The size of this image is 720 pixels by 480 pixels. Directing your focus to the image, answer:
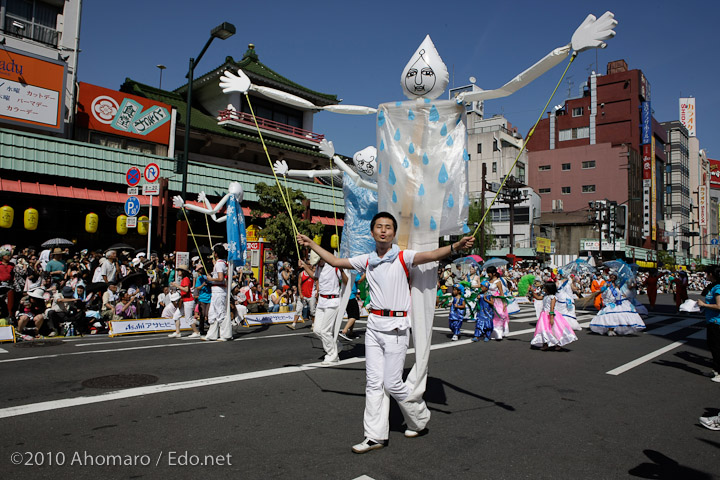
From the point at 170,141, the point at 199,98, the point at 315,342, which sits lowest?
the point at 315,342

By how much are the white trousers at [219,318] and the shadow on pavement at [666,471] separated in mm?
7793

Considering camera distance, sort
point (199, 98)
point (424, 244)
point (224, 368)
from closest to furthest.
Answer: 1. point (424, 244)
2. point (224, 368)
3. point (199, 98)

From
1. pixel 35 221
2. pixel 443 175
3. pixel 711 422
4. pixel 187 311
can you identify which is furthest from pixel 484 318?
pixel 35 221

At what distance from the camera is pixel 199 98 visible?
29.2 m

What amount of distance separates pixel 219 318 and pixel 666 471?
809 centimetres

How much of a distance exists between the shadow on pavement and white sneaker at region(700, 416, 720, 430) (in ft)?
3.92

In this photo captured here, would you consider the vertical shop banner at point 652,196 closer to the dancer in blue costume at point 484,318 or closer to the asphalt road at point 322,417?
the dancer in blue costume at point 484,318

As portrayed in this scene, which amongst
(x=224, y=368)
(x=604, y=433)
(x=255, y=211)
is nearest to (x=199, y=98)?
(x=255, y=211)

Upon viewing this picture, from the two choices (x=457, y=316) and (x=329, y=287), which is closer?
(x=329, y=287)

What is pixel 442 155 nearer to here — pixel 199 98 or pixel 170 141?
pixel 170 141

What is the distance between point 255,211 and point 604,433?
18302mm

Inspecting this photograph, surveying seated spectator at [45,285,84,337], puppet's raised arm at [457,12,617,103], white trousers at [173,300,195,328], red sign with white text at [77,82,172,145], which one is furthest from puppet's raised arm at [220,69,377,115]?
red sign with white text at [77,82,172,145]

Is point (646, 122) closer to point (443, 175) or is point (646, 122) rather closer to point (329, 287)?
point (329, 287)

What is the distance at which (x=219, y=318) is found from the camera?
395 inches
